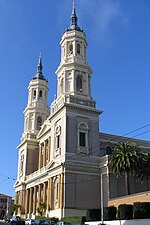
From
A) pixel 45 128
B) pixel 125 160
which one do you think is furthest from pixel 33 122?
pixel 125 160

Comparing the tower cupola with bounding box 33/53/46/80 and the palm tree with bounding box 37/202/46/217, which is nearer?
the palm tree with bounding box 37/202/46/217

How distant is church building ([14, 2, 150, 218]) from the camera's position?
52.7 meters

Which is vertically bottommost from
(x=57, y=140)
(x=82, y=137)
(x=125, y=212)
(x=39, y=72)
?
(x=125, y=212)

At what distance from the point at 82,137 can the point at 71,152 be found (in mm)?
3951

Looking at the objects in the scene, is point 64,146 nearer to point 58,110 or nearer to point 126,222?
point 58,110

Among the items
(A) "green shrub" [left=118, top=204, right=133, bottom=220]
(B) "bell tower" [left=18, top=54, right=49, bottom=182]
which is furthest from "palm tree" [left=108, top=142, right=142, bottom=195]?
(B) "bell tower" [left=18, top=54, right=49, bottom=182]

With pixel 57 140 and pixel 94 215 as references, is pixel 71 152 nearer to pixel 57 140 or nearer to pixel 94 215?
pixel 57 140

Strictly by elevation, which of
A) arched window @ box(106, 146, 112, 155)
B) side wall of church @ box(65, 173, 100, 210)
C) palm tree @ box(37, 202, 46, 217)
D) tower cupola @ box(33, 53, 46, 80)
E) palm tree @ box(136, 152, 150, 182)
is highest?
tower cupola @ box(33, 53, 46, 80)

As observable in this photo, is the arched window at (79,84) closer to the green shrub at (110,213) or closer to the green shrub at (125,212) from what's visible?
the green shrub at (110,213)

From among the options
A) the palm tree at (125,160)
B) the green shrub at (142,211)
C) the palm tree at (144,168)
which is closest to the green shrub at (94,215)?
the palm tree at (125,160)

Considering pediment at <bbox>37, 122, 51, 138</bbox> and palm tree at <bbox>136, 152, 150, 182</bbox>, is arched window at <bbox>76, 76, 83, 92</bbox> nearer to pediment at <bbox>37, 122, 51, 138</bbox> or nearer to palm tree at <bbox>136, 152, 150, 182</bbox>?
pediment at <bbox>37, 122, 51, 138</bbox>

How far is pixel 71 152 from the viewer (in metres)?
54.5

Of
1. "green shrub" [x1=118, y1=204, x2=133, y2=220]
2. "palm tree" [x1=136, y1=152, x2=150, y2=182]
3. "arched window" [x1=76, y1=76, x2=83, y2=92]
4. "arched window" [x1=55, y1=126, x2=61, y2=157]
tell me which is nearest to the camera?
"green shrub" [x1=118, y1=204, x2=133, y2=220]

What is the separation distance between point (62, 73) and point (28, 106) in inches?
818
